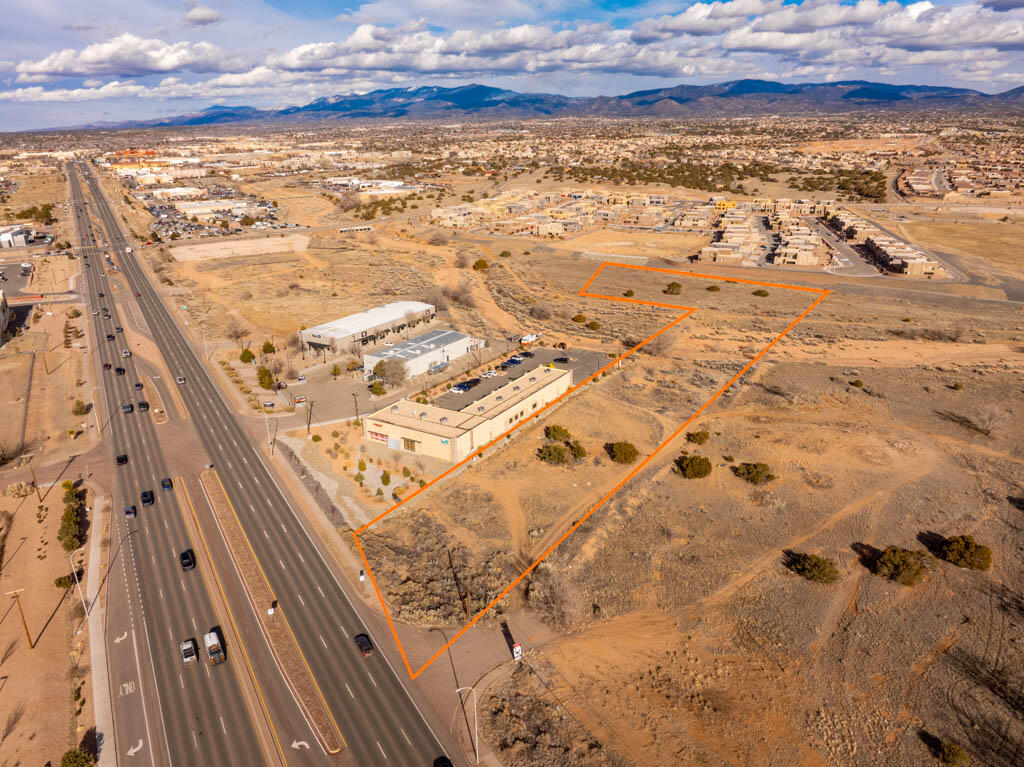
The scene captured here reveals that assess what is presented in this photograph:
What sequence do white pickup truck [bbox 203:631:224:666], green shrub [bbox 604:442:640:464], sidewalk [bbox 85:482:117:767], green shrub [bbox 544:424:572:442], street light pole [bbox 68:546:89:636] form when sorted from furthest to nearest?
green shrub [bbox 544:424:572:442], green shrub [bbox 604:442:640:464], street light pole [bbox 68:546:89:636], white pickup truck [bbox 203:631:224:666], sidewalk [bbox 85:482:117:767]

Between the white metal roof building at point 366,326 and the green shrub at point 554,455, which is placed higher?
the white metal roof building at point 366,326

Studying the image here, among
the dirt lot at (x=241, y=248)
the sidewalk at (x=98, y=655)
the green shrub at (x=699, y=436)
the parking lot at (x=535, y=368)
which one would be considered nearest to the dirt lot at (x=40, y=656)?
the sidewalk at (x=98, y=655)

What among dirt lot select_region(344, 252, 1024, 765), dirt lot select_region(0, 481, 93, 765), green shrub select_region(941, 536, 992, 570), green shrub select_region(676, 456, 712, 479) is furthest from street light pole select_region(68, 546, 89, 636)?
green shrub select_region(941, 536, 992, 570)

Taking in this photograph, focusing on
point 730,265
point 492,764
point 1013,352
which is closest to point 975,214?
point 730,265

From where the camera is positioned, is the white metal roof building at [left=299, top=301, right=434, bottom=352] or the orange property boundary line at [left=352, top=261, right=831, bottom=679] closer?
the orange property boundary line at [left=352, top=261, right=831, bottom=679]

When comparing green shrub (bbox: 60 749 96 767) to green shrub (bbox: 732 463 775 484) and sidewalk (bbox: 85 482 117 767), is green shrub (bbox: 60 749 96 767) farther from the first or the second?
green shrub (bbox: 732 463 775 484)

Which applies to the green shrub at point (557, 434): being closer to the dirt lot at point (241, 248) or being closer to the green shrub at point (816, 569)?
the green shrub at point (816, 569)

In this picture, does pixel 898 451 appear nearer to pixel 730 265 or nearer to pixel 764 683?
pixel 764 683
